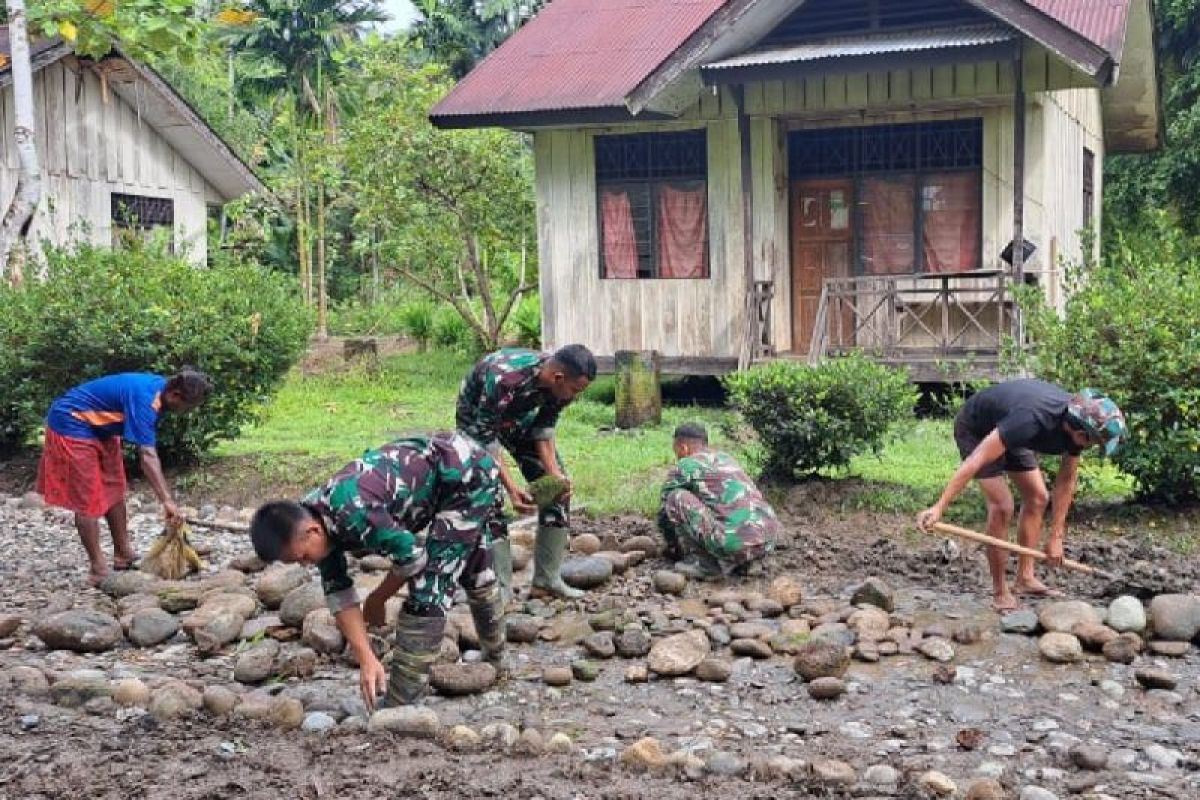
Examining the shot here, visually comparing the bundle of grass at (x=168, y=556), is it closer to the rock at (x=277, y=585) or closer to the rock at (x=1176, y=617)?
the rock at (x=277, y=585)

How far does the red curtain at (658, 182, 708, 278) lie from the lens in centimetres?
1580

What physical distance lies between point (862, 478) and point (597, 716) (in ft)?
14.2

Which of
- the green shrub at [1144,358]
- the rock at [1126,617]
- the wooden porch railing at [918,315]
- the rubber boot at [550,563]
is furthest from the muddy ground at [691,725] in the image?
the wooden porch railing at [918,315]

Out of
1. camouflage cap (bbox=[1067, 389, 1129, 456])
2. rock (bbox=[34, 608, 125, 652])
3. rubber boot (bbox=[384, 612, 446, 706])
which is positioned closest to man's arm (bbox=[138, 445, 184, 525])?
rock (bbox=[34, 608, 125, 652])

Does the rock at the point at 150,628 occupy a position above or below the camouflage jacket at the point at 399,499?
below

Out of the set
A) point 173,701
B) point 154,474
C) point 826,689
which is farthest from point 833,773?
point 154,474

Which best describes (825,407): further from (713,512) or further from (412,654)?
(412,654)

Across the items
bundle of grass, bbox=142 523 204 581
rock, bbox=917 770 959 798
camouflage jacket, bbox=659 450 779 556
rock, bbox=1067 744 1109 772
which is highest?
camouflage jacket, bbox=659 450 779 556

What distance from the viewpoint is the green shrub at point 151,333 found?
11.2 m

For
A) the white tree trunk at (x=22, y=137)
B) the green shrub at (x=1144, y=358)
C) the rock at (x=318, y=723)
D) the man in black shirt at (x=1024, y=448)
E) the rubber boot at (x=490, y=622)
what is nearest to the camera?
the rock at (x=318, y=723)

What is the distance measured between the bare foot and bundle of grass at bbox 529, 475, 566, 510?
2.69 m

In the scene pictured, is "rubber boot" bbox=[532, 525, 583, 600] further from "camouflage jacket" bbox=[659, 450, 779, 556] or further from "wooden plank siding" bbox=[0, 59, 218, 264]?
"wooden plank siding" bbox=[0, 59, 218, 264]

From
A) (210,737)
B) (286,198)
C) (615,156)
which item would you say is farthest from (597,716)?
(286,198)

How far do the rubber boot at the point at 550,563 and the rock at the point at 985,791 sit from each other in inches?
134
